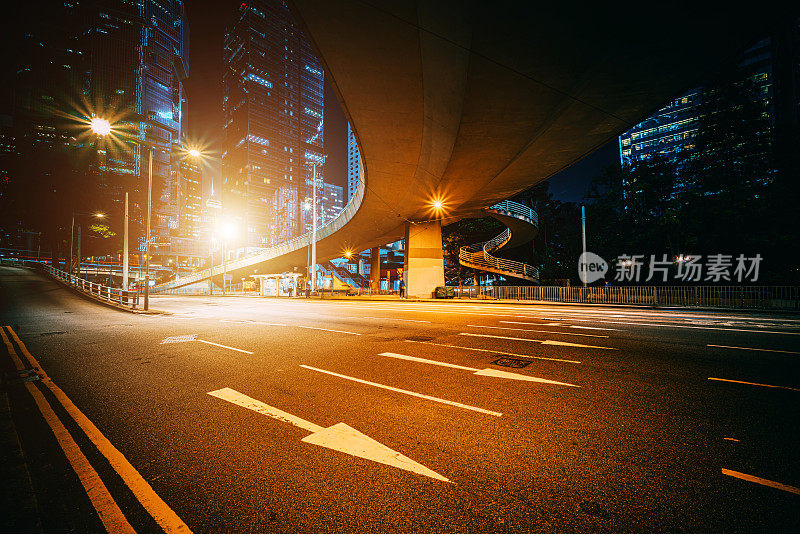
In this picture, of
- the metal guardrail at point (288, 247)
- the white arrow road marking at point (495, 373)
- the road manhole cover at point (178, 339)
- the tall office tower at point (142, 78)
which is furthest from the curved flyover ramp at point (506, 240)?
the tall office tower at point (142, 78)

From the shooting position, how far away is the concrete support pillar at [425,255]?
119 feet

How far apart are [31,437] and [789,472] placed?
26.8 ft

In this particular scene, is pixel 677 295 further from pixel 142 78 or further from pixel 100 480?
pixel 142 78

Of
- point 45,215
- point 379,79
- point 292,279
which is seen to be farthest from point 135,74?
point 379,79

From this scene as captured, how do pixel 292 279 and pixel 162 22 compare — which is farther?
pixel 162 22

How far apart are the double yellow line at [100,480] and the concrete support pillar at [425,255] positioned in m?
31.8

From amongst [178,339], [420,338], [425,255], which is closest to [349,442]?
[420,338]

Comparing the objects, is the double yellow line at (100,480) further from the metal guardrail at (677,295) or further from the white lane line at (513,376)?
the metal guardrail at (677,295)

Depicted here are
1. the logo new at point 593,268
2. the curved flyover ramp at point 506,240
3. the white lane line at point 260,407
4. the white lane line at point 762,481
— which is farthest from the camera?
the logo new at point 593,268

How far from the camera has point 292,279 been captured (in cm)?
4869

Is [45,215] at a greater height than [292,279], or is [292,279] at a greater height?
[45,215]

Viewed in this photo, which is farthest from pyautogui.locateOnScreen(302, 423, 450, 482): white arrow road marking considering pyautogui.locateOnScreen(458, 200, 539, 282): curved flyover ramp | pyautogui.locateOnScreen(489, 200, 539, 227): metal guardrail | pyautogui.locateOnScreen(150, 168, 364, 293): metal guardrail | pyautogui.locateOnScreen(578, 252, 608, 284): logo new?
pyautogui.locateOnScreen(578, 252, 608, 284): logo new

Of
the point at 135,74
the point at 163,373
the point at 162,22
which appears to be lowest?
the point at 163,373

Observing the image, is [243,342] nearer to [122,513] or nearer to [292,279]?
[122,513]
